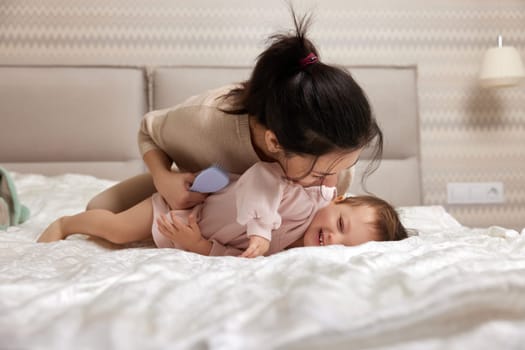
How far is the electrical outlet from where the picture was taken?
108 inches

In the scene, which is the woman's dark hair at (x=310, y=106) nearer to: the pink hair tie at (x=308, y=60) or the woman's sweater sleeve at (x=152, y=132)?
the pink hair tie at (x=308, y=60)

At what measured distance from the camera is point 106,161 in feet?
7.84

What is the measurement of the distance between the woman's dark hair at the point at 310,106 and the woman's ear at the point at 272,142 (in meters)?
0.02

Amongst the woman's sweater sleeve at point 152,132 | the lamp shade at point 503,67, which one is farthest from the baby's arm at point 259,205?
the lamp shade at point 503,67

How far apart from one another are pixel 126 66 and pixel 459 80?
154 cm

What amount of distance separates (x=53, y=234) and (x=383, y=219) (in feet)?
2.65

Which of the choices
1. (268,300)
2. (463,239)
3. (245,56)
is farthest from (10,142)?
(268,300)

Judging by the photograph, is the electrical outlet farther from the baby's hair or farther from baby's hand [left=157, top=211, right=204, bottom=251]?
baby's hand [left=157, top=211, right=204, bottom=251]

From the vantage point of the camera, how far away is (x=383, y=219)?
1.35 meters

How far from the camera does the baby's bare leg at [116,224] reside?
4.54ft

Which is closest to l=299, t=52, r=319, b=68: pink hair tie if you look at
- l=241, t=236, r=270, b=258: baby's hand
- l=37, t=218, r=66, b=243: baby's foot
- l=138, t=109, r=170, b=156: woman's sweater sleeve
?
l=241, t=236, r=270, b=258: baby's hand

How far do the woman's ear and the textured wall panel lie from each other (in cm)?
152

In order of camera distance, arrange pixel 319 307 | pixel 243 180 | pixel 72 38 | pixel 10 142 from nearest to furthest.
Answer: pixel 319 307 → pixel 243 180 → pixel 10 142 → pixel 72 38

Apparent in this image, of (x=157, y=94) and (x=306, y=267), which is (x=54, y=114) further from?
(x=306, y=267)
